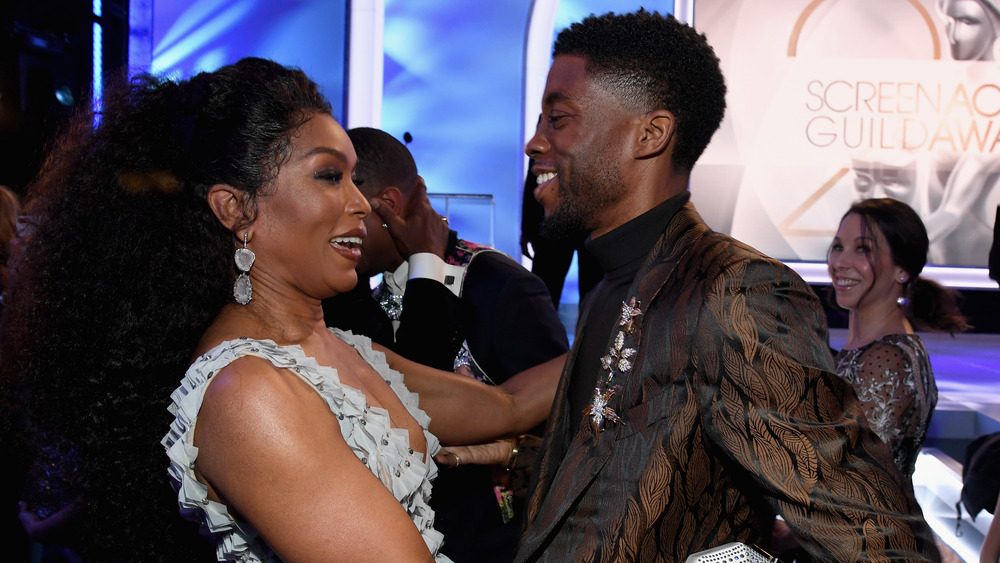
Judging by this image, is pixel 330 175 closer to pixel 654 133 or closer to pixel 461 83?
pixel 654 133

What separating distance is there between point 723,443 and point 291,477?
65cm

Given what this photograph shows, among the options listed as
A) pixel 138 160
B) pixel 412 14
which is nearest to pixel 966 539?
pixel 138 160

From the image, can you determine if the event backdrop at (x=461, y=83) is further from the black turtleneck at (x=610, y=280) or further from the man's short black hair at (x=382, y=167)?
the black turtleneck at (x=610, y=280)

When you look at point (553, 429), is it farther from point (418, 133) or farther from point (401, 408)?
point (418, 133)

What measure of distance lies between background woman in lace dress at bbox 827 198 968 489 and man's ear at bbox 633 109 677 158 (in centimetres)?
159

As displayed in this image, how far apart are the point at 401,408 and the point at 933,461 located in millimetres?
3230

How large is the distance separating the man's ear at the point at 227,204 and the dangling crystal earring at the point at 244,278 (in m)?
0.03

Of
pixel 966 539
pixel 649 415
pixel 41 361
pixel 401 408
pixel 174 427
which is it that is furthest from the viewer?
pixel 966 539

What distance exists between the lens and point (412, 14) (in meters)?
5.34

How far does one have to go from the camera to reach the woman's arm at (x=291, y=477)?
120cm

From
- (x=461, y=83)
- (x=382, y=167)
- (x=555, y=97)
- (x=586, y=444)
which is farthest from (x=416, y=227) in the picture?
(x=461, y=83)

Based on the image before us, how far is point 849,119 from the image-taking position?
5402mm

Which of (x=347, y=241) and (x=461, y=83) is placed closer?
(x=347, y=241)

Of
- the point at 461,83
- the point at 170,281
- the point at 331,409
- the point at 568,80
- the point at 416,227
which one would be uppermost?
the point at 461,83
